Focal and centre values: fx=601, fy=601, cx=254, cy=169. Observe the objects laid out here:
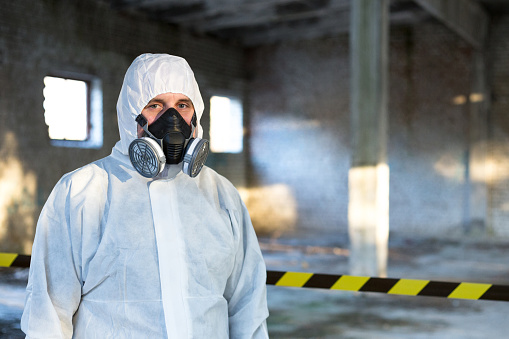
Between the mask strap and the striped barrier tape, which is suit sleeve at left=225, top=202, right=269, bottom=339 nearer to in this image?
the mask strap

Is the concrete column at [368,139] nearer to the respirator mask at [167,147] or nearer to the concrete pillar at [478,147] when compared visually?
the concrete pillar at [478,147]

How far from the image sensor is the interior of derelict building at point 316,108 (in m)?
8.33

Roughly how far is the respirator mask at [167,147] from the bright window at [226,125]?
1113cm

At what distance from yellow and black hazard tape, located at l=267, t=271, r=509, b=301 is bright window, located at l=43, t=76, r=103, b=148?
288 inches

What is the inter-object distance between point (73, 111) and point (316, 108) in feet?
17.5

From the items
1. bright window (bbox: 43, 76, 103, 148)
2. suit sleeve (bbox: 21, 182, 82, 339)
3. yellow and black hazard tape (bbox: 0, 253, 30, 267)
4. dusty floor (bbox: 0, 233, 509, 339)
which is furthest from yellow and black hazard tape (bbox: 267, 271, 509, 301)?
bright window (bbox: 43, 76, 103, 148)

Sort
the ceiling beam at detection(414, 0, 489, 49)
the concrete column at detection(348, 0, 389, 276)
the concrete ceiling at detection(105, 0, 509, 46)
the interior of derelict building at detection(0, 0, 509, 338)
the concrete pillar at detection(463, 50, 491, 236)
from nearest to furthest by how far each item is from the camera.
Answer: the concrete column at detection(348, 0, 389, 276), the interior of derelict building at detection(0, 0, 509, 338), the ceiling beam at detection(414, 0, 489, 49), the concrete ceiling at detection(105, 0, 509, 46), the concrete pillar at detection(463, 50, 491, 236)

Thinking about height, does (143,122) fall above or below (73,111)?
below

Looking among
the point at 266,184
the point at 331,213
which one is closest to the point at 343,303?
the point at 331,213

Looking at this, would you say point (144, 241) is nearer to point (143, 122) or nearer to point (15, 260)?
point (143, 122)

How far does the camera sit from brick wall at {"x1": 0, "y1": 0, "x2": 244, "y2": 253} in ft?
28.9

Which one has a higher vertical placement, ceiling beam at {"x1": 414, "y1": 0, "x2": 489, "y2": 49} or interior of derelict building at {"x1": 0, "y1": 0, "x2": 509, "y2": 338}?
ceiling beam at {"x1": 414, "y1": 0, "x2": 489, "y2": 49}

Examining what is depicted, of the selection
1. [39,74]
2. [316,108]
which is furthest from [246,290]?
[316,108]

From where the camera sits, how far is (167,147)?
1617mm
